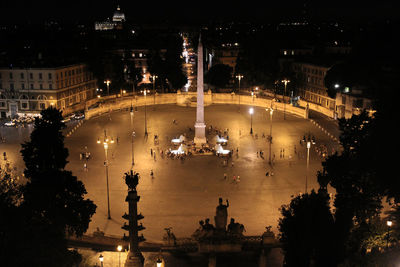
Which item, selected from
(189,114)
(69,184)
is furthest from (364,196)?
(189,114)

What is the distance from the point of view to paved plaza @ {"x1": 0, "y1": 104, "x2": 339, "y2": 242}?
32.6m

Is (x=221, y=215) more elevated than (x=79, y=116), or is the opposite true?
(x=221, y=215)

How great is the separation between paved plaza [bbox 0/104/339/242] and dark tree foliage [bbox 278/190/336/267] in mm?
9269

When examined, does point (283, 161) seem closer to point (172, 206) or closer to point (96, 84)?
point (172, 206)

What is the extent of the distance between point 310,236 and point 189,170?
932 inches

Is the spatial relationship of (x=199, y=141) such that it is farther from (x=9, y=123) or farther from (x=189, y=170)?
(x=9, y=123)

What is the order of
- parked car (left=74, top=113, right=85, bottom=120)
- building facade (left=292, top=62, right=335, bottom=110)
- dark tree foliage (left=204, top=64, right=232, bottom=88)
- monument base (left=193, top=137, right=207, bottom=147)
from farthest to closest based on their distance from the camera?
1. dark tree foliage (left=204, top=64, right=232, bottom=88)
2. building facade (left=292, top=62, right=335, bottom=110)
3. parked car (left=74, top=113, right=85, bottom=120)
4. monument base (left=193, top=137, right=207, bottom=147)

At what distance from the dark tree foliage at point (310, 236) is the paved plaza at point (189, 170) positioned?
30.4ft

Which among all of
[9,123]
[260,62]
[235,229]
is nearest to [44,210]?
[235,229]

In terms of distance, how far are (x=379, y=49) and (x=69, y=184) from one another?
64271 mm

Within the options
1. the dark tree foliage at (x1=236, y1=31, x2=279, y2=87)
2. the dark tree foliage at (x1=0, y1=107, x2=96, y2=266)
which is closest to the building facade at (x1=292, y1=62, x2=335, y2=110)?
the dark tree foliage at (x1=236, y1=31, x2=279, y2=87)

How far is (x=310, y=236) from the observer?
20.6 metres

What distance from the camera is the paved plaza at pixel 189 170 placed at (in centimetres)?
3259

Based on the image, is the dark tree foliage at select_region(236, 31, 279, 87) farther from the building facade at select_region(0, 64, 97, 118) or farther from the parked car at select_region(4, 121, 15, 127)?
the parked car at select_region(4, 121, 15, 127)
